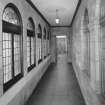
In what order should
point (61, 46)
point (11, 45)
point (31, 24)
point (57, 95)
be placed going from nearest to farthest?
point (11, 45) → point (57, 95) → point (31, 24) → point (61, 46)

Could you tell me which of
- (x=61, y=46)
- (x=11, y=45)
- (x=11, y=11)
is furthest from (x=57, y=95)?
(x=61, y=46)

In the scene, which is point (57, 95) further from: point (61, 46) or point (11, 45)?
point (61, 46)

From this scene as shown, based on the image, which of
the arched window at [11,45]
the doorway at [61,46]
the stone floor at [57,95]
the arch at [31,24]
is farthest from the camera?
the doorway at [61,46]

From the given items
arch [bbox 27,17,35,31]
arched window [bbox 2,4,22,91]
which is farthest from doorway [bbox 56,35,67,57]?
arched window [bbox 2,4,22,91]

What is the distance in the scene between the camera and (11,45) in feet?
12.2

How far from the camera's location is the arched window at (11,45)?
3371 mm

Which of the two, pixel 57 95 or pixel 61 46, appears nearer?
pixel 57 95

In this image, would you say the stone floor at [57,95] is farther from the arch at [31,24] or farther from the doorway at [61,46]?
the doorway at [61,46]

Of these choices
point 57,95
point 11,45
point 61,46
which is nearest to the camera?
point 11,45

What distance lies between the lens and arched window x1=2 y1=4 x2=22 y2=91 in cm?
337

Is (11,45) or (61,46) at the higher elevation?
(61,46)

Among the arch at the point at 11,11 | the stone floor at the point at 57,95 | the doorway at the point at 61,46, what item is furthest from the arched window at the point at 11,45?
the doorway at the point at 61,46

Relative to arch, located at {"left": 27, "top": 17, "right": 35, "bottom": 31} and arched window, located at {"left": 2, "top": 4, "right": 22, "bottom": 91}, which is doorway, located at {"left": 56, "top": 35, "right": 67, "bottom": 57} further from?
arched window, located at {"left": 2, "top": 4, "right": 22, "bottom": 91}

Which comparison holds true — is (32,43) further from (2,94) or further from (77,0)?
(2,94)
